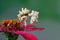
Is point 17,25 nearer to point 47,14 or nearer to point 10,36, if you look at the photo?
point 10,36

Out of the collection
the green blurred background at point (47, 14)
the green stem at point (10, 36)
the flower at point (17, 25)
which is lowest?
the green stem at point (10, 36)

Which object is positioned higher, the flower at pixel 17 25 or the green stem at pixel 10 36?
the flower at pixel 17 25

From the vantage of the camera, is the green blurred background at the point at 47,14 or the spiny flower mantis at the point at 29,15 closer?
the spiny flower mantis at the point at 29,15

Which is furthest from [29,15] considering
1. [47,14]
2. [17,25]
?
[47,14]

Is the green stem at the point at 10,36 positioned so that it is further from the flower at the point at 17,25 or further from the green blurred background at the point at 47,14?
the green blurred background at the point at 47,14

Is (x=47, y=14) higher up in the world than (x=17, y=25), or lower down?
higher up

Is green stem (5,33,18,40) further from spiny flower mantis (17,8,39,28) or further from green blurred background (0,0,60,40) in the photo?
green blurred background (0,0,60,40)

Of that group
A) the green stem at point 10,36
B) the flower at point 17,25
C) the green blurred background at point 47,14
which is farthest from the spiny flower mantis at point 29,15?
the green blurred background at point 47,14

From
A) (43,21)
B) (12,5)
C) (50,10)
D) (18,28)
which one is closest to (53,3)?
(50,10)

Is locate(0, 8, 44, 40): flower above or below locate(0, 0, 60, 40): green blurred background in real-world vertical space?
below

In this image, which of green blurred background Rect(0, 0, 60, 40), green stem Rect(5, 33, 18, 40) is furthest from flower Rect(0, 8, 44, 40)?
green blurred background Rect(0, 0, 60, 40)

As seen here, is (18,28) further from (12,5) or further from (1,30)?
(12,5)
